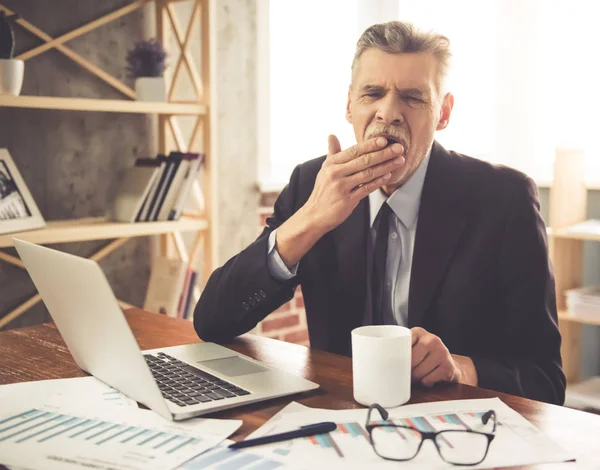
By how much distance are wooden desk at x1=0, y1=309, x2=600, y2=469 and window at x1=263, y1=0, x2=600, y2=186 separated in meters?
1.80

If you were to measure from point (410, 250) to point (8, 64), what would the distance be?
4.48ft

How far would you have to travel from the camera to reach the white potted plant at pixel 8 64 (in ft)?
7.09

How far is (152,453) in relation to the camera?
0.86 meters

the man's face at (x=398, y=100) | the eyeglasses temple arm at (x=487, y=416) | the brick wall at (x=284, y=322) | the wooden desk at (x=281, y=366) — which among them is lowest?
the brick wall at (x=284, y=322)

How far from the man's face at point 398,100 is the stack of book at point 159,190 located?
3.72 ft

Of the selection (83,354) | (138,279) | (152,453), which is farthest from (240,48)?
(152,453)

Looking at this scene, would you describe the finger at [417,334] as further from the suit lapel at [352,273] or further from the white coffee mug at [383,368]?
the suit lapel at [352,273]

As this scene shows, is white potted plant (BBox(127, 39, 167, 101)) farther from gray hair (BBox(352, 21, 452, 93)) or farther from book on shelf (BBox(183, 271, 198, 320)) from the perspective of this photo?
gray hair (BBox(352, 21, 452, 93))

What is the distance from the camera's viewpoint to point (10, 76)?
2.17 m

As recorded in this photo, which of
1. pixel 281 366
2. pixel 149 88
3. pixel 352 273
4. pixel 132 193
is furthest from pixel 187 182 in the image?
pixel 281 366

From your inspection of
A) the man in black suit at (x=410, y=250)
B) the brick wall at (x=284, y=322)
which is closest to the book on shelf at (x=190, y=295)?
the brick wall at (x=284, y=322)

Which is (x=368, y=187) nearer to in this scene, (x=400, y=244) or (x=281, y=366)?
(x=400, y=244)

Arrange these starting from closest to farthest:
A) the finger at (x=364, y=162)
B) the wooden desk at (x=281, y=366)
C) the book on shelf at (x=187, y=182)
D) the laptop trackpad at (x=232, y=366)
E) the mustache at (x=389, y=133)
→ 1. the wooden desk at (x=281, y=366)
2. the laptop trackpad at (x=232, y=366)
3. the finger at (x=364, y=162)
4. the mustache at (x=389, y=133)
5. the book on shelf at (x=187, y=182)

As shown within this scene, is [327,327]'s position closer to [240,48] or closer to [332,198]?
[332,198]
